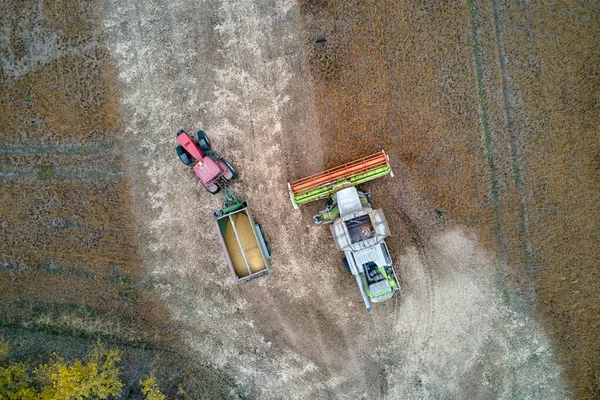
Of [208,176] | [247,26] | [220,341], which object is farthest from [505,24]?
[220,341]

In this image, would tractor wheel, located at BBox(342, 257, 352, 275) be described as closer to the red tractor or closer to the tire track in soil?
the red tractor

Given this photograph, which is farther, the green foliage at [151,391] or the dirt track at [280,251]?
the dirt track at [280,251]

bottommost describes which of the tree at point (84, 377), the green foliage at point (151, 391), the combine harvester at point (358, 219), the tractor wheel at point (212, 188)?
the green foliage at point (151, 391)

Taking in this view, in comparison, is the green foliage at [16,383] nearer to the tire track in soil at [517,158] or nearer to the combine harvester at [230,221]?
the combine harvester at [230,221]

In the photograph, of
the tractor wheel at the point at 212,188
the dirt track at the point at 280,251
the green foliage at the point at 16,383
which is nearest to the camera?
the green foliage at the point at 16,383

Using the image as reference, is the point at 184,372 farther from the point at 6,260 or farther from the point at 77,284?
the point at 6,260

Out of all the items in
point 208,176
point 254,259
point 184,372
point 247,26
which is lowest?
point 184,372

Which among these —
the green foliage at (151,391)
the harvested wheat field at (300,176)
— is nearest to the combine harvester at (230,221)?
the harvested wheat field at (300,176)

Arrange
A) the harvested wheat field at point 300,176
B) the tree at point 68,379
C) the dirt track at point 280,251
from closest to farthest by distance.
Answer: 1. the tree at point 68,379
2. the harvested wheat field at point 300,176
3. the dirt track at point 280,251
